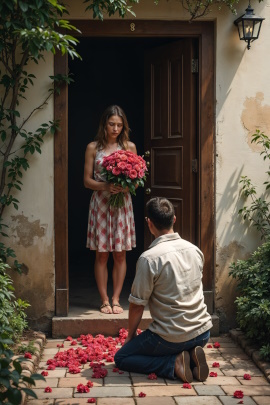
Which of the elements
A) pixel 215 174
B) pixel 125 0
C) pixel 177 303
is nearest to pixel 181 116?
pixel 215 174

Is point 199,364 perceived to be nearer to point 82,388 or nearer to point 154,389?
point 154,389

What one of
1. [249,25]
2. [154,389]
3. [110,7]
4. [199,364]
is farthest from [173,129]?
[154,389]

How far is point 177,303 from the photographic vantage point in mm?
4734

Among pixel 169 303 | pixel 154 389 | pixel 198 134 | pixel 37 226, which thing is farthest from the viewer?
pixel 198 134

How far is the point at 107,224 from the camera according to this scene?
254 inches

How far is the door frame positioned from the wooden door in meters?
0.15

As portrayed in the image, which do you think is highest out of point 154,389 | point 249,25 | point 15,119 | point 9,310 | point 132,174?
point 249,25

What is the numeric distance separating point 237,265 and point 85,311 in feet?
5.36

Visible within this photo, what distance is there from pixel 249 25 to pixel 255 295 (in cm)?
264

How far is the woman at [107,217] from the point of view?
6.40m

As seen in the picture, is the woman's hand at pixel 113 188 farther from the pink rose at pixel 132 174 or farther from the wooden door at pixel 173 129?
the wooden door at pixel 173 129

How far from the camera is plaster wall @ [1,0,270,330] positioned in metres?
6.25

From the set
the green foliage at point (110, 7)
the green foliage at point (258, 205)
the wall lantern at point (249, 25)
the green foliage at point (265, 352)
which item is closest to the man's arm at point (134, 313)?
the green foliage at point (265, 352)

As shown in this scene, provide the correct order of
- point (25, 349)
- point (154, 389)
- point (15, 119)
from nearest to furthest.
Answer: point (154, 389) < point (25, 349) < point (15, 119)
